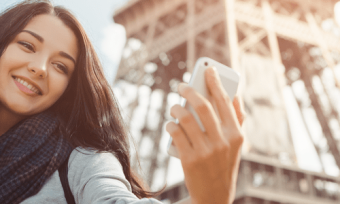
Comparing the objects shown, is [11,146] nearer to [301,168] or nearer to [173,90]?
[301,168]

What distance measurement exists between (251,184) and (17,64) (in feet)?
25.0

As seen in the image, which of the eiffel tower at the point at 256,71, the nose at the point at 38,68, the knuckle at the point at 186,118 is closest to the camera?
the knuckle at the point at 186,118

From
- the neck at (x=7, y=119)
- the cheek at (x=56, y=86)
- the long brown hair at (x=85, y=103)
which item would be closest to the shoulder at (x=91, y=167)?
the long brown hair at (x=85, y=103)

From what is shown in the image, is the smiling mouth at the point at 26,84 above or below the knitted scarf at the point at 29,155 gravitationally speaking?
above

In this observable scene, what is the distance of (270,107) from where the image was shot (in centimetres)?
989

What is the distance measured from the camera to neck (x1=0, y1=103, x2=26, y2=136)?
1.43 m

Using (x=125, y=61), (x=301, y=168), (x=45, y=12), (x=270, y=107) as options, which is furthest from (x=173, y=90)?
(x=45, y=12)

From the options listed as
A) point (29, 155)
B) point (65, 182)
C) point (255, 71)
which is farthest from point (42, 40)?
point (255, 71)

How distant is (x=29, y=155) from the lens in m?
1.21

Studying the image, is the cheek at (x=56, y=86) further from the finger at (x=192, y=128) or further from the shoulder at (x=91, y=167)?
the finger at (x=192, y=128)

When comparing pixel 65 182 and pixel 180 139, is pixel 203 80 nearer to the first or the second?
pixel 180 139

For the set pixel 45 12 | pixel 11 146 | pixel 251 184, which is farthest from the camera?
pixel 251 184

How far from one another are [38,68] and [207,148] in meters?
0.91

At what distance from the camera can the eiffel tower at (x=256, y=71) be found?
871 centimetres
